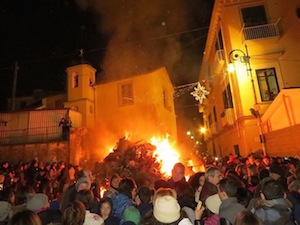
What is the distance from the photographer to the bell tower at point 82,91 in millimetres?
23031

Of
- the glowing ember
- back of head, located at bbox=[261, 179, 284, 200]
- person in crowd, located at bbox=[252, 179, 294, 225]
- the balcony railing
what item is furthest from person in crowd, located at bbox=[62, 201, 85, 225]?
the balcony railing

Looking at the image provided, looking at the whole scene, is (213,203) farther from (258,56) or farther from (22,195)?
(258,56)

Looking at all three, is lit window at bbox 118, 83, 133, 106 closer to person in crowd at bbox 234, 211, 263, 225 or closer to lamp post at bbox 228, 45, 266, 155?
lamp post at bbox 228, 45, 266, 155

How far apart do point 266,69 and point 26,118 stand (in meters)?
20.1

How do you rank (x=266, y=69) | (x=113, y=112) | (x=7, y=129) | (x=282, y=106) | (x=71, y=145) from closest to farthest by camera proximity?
(x=282, y=106) < (x=266, y=69) < (x=71, y=145) < (x=7, y=129) < (x=113, y=112)

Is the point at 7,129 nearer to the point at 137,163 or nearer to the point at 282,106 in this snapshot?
the point at 137,163

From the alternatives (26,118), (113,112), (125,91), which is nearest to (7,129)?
(26,118)

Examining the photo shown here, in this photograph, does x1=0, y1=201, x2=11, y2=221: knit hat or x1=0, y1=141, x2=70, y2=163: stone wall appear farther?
x1=0, y1=141, x2=70, y2=163: stone wall

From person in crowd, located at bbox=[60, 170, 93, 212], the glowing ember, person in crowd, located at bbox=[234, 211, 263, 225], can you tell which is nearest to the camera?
person in crowd, located at bbox=[234, 211, 263, 225]

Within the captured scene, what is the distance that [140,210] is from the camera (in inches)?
150

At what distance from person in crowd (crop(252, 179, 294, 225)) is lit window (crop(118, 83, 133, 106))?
20.4 meters

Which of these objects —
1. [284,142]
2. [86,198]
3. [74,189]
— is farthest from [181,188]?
[284,142]

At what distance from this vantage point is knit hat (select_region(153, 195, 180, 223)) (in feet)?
8.80

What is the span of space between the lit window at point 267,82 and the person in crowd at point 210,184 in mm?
11977
